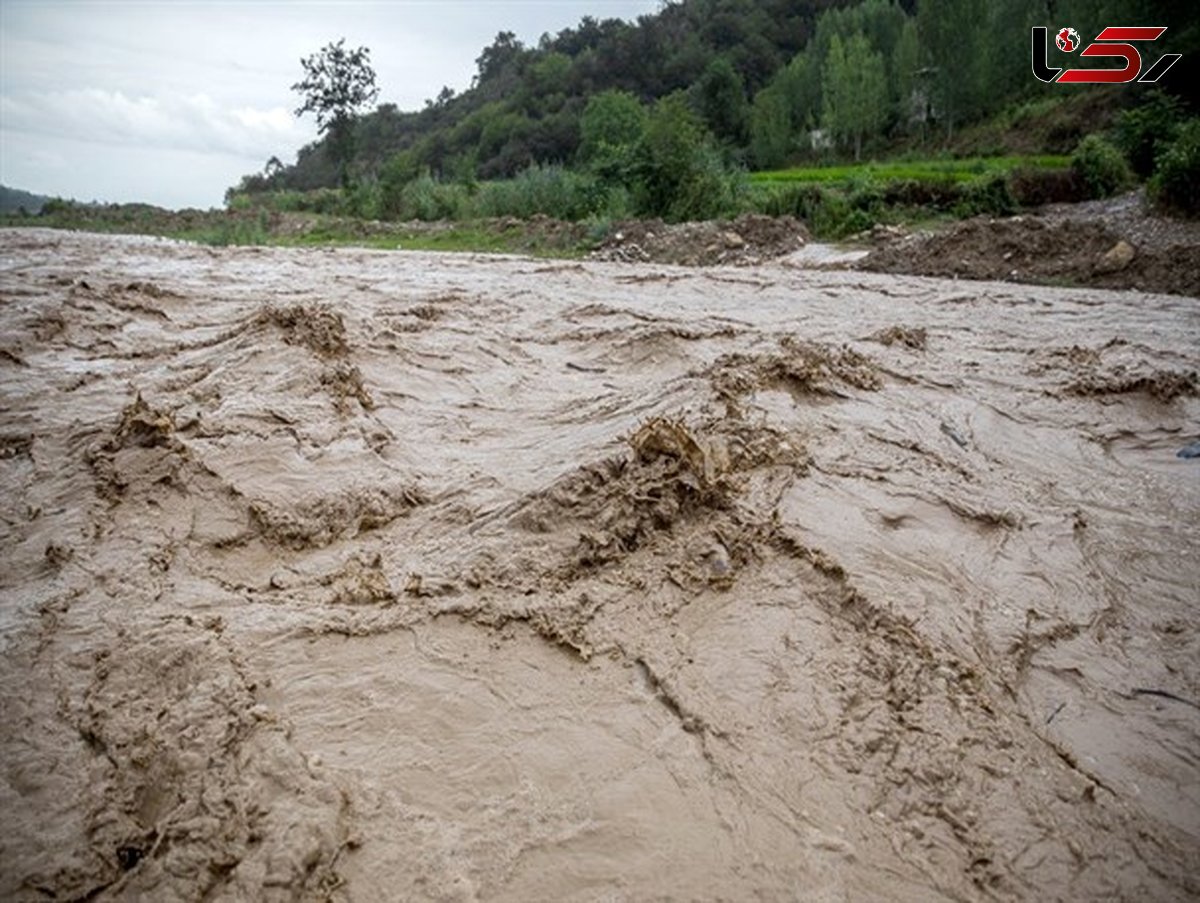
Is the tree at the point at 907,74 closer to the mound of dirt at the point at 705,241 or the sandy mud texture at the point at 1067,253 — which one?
the mound of dirt at the point at 705,241

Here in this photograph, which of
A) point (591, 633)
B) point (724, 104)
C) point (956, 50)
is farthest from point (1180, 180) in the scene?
point (724, 104)

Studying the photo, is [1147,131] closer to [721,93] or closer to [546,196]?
[546,196]

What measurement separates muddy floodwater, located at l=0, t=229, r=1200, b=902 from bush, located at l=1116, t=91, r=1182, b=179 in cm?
1166

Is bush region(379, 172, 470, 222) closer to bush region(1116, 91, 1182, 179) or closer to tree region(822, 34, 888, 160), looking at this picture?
bush region(1116, 91, 1182, 179)

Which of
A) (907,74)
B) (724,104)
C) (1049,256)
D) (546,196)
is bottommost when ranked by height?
(1049,256)

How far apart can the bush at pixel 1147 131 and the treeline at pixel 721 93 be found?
7.31 m

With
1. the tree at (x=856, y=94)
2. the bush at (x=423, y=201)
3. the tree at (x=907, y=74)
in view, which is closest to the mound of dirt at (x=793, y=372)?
the bush at (x=423, y=201)

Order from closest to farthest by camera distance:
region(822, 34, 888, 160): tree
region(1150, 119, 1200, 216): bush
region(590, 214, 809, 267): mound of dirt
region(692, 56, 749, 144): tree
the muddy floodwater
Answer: the muddy floodwater < region(1150, 119, 1200, 216): bush < region(590, 214, 809, 267): mound of dirt < region(822, 34, 888, 160): tree < region(692, 56, 749, 144): tree

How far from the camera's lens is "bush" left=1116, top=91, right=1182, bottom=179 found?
12742mm

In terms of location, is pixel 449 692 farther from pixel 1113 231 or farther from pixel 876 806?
pixel 1113 231

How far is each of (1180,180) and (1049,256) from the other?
2.43m

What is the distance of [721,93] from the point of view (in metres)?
41.8

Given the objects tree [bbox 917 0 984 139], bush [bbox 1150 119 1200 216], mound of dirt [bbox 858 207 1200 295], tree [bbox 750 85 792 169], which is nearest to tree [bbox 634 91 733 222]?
mound of dirt [bbox 858 207 1200 295]

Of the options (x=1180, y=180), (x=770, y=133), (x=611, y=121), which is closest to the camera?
(x=1180, y=180)
